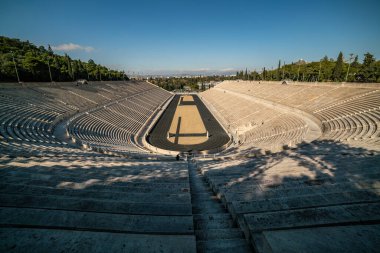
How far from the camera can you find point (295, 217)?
301 centimetres

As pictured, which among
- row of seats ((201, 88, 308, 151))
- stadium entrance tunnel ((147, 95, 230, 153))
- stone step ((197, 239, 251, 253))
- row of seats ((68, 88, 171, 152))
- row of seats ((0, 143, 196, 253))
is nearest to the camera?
row of seats ((0, 143, 196, 253))

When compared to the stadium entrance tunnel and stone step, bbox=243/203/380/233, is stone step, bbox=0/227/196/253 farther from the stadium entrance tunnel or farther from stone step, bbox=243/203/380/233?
the stadium entrance tunnel

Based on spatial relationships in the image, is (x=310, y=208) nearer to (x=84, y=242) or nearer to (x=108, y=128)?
(x=84, y=242)

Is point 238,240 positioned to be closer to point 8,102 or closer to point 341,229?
point 341,229

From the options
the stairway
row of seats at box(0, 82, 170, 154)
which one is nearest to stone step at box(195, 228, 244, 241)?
the stairway

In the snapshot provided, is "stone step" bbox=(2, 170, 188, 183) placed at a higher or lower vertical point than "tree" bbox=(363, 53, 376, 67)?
lower

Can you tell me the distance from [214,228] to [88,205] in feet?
7.70

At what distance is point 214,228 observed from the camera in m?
Result: 3.47

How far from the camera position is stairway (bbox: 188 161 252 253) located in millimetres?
2836

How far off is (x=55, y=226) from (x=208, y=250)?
2.28 metres

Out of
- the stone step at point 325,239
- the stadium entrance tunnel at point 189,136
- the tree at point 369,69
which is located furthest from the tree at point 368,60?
the stone step at point 325,239

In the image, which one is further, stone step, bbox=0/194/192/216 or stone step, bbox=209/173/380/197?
stone step, bbox=209/173/380/197

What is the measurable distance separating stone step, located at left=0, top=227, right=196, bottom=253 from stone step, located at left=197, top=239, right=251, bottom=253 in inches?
14.7

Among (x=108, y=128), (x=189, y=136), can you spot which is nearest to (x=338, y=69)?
(x=189, y=136)
